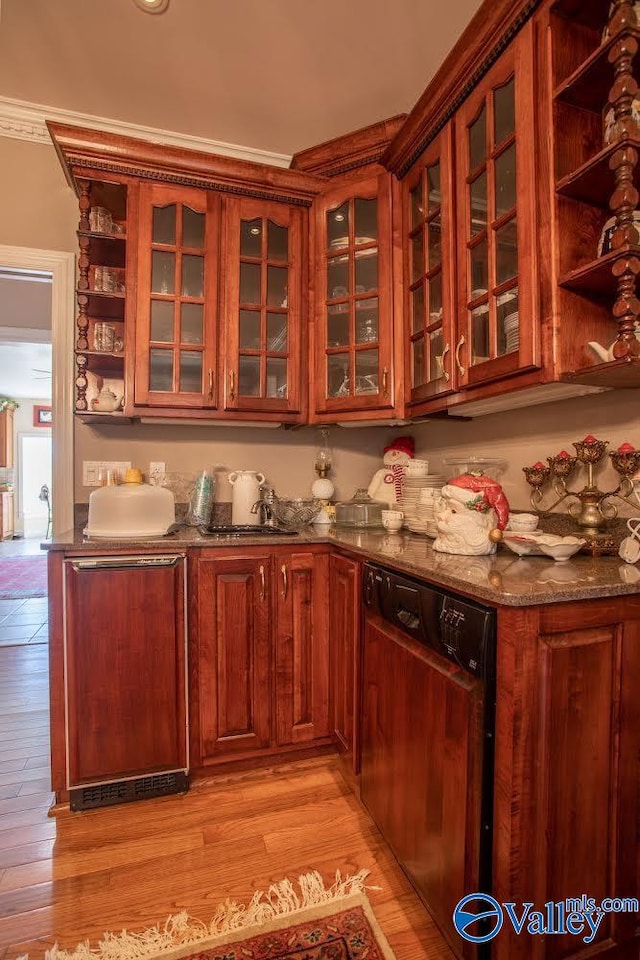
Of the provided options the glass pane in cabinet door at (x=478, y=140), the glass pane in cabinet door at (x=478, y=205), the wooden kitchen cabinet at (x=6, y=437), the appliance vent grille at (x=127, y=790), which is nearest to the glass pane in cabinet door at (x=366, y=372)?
the glass pane in cabinet door at (x=478, y=205)

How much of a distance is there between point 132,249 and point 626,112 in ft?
5.71

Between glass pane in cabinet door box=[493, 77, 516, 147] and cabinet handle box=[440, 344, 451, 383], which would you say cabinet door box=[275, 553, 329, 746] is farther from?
glass pane in cabinet door box=[493, 77, 516, 147]

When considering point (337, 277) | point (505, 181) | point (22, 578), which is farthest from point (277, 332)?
point (22, 578)

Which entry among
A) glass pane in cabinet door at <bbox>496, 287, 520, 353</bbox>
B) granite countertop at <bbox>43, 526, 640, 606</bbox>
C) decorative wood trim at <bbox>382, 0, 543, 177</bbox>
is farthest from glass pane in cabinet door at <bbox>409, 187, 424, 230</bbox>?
granite countertop at <bbox>43, 526, 640, 606</bbox>

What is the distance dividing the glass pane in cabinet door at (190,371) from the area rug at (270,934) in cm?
177

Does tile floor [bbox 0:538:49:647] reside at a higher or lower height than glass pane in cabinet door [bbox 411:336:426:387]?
lower

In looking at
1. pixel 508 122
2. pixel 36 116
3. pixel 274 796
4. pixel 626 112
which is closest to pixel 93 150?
pixel 36 116

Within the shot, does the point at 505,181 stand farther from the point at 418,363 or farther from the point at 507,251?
the point at 418,363

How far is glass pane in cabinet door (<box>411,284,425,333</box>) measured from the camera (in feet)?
6.08

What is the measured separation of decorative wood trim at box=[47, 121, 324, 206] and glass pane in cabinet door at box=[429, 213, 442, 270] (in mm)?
663

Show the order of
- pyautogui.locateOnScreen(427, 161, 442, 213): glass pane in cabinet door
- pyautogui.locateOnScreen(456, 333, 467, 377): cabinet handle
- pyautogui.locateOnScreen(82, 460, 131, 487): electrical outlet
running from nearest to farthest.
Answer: pyautogui.locateOnScreen(456, 333, 467, 377): cabinet handle < pyautogui.locateOnScreen(427, 161, 442, 213): glass pane in cabinet door < pyautogui.locateOnScreen(82, 460, 131, 487): electrical outlet

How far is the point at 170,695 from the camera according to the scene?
169 cm

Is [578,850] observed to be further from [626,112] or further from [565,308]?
[626,112]

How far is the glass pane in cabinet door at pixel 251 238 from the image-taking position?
2.07 meters
